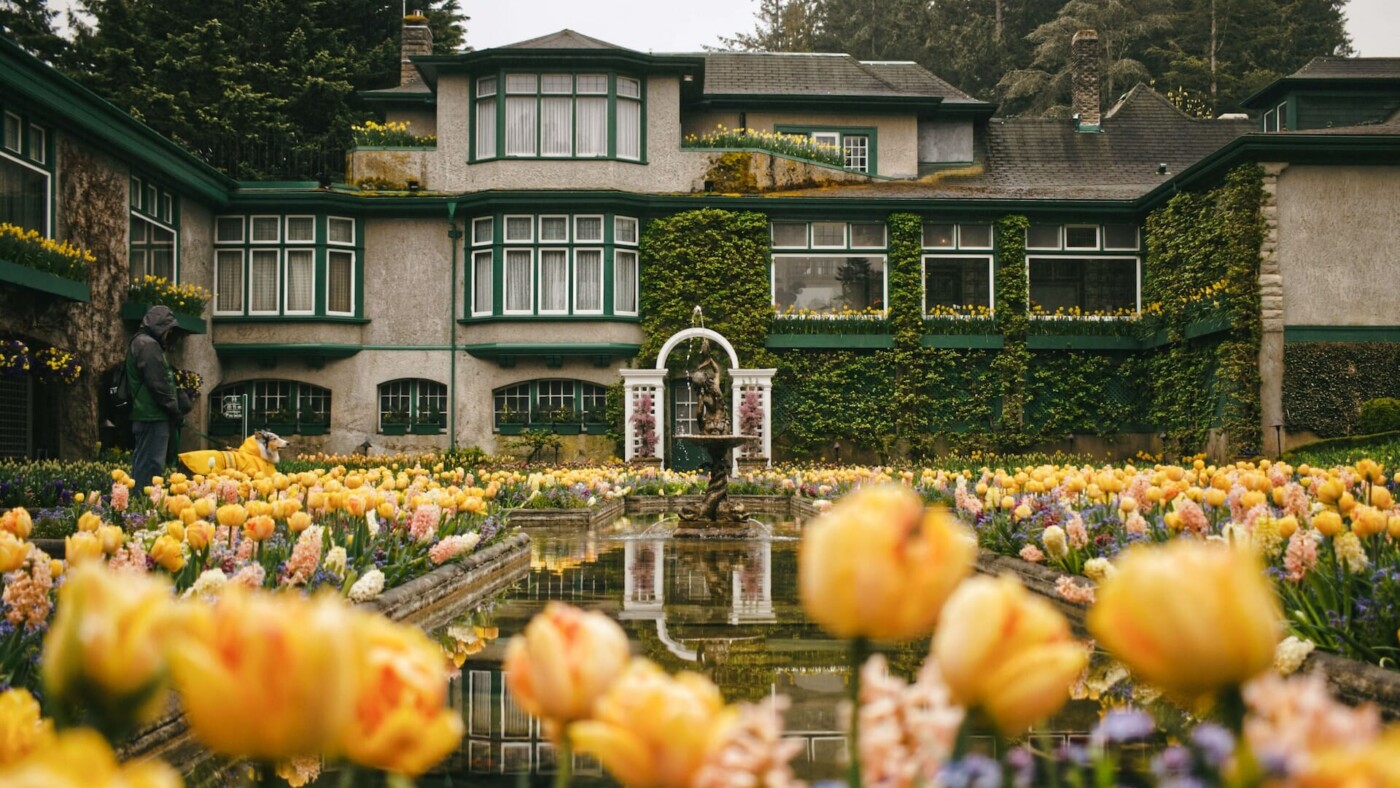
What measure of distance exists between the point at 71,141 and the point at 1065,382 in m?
20.3

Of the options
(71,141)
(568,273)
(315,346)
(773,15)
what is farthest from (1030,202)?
(773,15)

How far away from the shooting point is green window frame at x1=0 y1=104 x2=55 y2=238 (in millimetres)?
17359

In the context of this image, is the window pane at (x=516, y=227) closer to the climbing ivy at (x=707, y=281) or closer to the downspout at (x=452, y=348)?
the downspout at (x=452, y=348)

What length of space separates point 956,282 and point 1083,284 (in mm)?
3536

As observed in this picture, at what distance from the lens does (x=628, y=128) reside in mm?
26734

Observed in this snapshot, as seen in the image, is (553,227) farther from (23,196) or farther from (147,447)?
(147,447)

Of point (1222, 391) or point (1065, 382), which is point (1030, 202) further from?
point (1222, 391)

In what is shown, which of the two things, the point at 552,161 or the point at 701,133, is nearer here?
the point at 552,161

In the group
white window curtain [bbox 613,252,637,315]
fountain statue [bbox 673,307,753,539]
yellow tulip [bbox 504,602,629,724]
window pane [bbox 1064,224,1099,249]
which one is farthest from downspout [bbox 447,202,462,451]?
yellow tulip [bbox 504,602,629,724]

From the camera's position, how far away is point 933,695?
51.9 inches

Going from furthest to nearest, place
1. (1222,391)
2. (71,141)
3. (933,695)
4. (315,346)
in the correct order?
(315,346), (1222,391), (71,141), (933,695)

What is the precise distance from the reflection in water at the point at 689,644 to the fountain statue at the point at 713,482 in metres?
1.75

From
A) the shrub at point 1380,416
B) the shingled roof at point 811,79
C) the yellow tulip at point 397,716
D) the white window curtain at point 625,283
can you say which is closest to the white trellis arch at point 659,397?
the white window curtain at point 625,283

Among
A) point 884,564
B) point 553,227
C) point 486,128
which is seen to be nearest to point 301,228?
point 486,128
